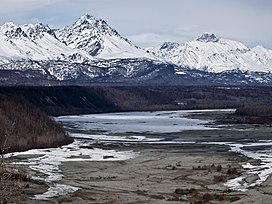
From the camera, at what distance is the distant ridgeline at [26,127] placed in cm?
8506

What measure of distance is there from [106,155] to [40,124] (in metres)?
18.2

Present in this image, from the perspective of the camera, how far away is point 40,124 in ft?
311

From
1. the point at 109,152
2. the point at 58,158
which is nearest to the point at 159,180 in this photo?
the point at 58,158

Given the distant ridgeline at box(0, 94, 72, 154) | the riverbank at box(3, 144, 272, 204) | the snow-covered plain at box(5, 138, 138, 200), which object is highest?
the distant ridgeline at box(0, 94, 72, 154)

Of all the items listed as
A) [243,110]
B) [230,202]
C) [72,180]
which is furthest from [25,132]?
[243,110]

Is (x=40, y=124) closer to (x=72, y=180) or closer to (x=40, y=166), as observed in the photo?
(x=40, y=166)

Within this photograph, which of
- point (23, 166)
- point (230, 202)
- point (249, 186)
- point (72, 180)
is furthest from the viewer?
point (23, 166)

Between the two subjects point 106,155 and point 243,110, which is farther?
point 243,110

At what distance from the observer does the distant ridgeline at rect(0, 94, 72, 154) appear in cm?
8506

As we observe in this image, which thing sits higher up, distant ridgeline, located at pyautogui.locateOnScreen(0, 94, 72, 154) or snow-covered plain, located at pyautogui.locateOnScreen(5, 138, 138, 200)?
distant ridgeline, located at pyautogui.locateOnScreen(0, 94, 72, 154)

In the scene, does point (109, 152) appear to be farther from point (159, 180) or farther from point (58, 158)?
point (159, 180)

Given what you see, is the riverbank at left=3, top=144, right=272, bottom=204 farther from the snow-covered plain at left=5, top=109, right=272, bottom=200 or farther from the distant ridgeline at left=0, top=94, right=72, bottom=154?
the distant ridgeline at left=0, top=94, right=72, bottom=154

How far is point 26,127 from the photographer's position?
90750 millimetres

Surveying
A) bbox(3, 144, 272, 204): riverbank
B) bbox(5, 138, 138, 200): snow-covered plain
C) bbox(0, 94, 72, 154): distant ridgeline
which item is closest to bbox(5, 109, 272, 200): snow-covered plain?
bbox(5, 138, 138, 200): snow-covered plain
